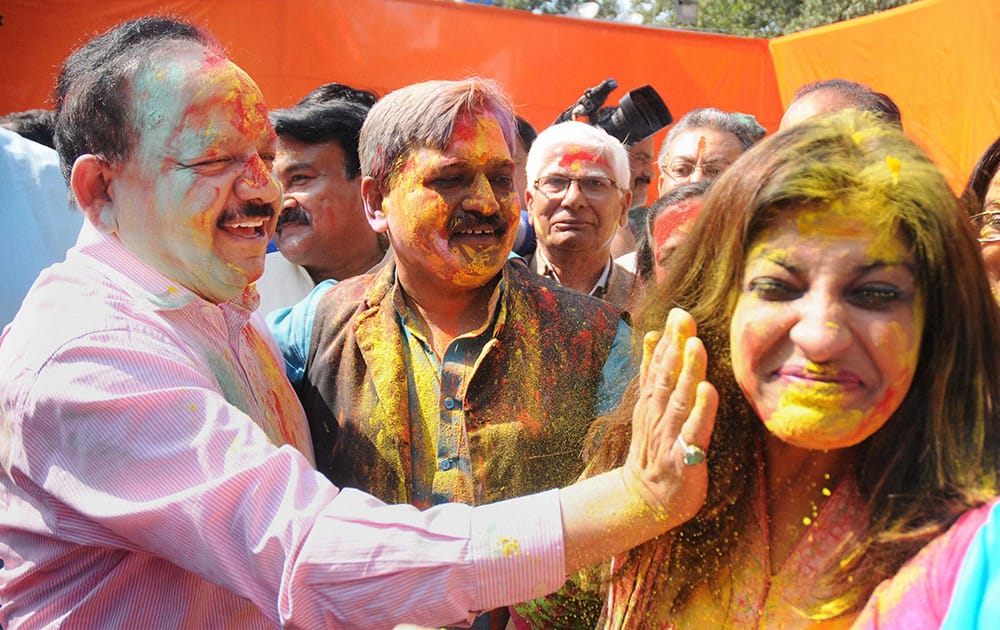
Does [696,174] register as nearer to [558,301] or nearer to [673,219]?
[673,219]

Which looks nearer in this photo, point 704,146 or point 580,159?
point 580,159

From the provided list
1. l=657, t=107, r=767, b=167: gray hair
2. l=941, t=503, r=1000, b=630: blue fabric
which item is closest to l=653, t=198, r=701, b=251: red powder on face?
l=657, t=107, r=767, b=167: gray hair

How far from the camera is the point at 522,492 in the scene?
2.12 m

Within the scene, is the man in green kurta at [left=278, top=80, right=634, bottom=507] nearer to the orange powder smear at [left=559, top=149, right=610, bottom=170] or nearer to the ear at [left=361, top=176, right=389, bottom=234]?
the ear at [left=361, top=176, right=389, bottom=234]

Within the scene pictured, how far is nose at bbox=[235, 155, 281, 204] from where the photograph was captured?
74.8 inches

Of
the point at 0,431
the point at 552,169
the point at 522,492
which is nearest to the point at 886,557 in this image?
the point at 522,492

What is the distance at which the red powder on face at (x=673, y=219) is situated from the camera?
289cm

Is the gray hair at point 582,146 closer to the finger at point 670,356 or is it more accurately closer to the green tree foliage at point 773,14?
the finger at point 670,356

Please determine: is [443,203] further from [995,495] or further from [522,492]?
[995,495]

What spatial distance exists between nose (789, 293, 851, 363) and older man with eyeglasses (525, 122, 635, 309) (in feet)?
6.44

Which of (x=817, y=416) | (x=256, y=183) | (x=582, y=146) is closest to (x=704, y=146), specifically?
(x=582, y=146)

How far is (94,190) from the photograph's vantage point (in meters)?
1.85

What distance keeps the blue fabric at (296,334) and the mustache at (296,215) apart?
75cm

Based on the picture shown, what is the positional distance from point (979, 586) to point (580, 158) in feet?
8.04
